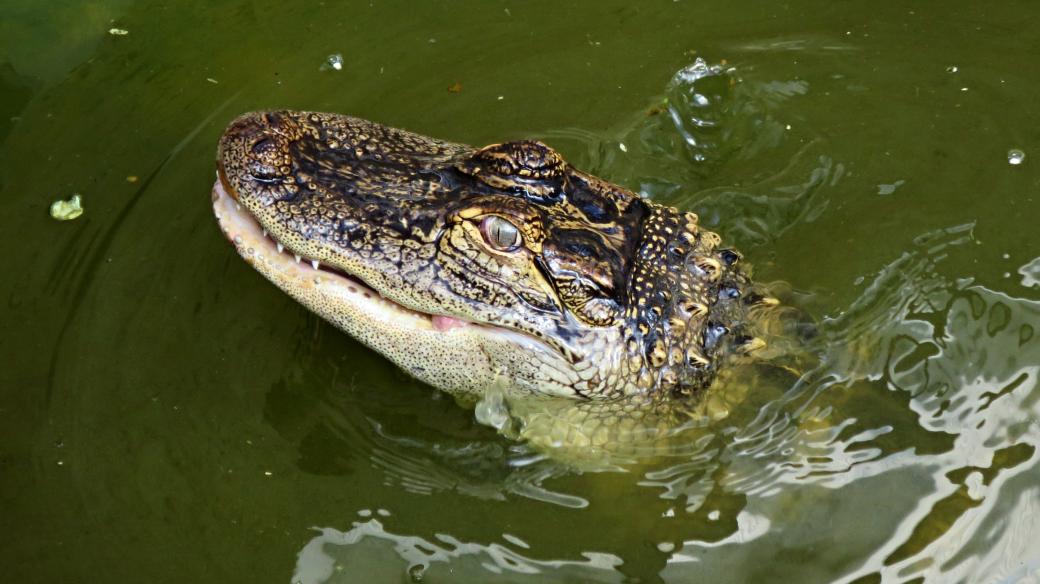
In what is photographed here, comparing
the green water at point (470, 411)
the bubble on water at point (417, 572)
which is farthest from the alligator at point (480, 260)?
the bubble on water at point (417, 572)

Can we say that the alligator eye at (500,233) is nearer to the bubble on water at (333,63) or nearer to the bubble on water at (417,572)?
the bubble on water at (417,572)

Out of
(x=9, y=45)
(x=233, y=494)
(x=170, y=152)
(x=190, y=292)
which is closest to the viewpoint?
(x=233, y=494)

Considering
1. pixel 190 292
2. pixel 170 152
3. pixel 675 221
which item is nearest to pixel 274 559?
pixel 190 292

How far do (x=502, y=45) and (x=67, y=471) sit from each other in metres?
3.23

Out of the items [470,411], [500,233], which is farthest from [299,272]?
[470,411]

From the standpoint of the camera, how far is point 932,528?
3.48m

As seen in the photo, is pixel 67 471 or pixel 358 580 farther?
pixel 67 471

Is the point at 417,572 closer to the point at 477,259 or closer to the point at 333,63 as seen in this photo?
the point at 477,259

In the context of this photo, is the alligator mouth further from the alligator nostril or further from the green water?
the green water

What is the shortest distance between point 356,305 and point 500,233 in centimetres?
65

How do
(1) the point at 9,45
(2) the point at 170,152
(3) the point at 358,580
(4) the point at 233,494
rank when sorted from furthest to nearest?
(1) the point at 9,45
(2) the point at 170,152
(4) the point at 233,494
(3) the point at 358,580

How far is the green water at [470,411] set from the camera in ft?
11.5

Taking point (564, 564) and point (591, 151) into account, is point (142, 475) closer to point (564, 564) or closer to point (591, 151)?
point (564, 564)

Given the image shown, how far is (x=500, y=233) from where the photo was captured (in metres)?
3.29
